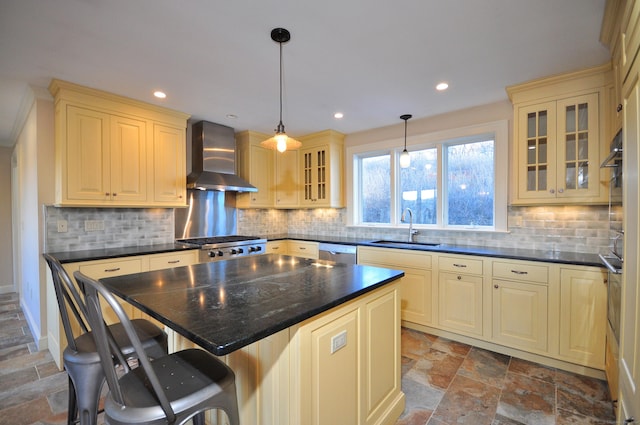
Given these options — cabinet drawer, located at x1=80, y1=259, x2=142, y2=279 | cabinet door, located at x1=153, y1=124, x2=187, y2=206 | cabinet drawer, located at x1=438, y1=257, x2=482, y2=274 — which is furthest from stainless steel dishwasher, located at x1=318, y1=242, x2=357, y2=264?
cabinet drawer, located at x1=80, y1=259, x2=142, y2=279

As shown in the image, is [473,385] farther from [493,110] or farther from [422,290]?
[493,110]

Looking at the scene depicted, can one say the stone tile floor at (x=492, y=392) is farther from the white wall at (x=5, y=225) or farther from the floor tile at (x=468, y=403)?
the white wall at (x=5, y=225)

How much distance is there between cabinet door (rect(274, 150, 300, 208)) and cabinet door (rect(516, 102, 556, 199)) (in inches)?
116

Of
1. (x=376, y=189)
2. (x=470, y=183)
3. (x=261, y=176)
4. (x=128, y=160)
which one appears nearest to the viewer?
(x=128, y=160)

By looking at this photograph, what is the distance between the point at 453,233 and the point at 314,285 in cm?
247

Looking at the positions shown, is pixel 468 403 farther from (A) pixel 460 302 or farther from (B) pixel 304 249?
(B) pixel 304 249

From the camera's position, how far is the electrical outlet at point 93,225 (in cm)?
304

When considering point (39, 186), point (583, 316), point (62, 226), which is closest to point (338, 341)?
point (583, 316)

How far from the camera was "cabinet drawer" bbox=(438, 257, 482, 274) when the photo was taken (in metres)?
2.83

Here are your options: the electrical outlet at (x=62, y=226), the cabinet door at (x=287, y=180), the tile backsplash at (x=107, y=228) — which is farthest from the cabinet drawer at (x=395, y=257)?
the electrical outlet at (x=62, y=226)

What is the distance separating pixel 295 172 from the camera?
15.5ft

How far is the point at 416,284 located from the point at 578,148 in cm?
190

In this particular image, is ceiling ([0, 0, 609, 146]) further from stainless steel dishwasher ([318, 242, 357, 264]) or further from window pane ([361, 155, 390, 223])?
stainless steel dishwasher ([318, 242, 357, 264])

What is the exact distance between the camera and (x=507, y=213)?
10.2 feet
